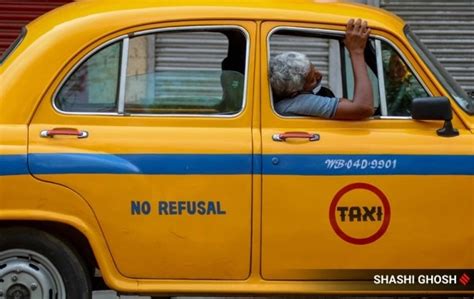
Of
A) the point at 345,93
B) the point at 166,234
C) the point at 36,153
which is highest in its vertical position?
the point at 345,93

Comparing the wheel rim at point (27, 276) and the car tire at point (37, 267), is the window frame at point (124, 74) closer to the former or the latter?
the car tire at point (37, 267)

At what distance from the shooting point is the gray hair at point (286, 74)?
496 cm

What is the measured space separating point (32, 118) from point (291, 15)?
5.03ft

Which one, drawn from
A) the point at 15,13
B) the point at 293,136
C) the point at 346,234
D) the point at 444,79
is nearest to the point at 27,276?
the point at 293,136

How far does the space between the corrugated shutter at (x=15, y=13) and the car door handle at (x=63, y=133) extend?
6003 mm

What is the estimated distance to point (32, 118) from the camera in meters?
4.85

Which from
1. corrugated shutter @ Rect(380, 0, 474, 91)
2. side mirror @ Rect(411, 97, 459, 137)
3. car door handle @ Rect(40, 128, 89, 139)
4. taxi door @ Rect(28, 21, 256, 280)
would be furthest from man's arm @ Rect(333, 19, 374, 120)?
corrugated shutter @ Rect(380, 0, 474, 91)

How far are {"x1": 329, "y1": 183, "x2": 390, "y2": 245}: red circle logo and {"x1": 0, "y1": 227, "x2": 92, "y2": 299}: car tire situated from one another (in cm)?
141

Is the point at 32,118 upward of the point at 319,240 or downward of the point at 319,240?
upward

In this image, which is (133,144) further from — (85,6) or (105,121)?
(85,6)

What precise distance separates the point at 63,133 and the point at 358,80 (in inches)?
64.6

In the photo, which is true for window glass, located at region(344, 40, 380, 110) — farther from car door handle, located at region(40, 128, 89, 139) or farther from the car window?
car door handle, located at region(40, 128, 89, 139)

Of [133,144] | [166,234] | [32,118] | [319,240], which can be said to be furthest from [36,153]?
[319,240]

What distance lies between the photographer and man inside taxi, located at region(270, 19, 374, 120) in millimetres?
4906
